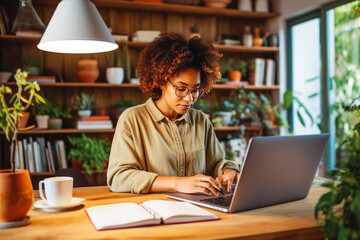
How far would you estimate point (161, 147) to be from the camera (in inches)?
69.9

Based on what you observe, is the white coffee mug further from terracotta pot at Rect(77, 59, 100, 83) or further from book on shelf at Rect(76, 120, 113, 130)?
terracotta pot at Rect(77, 59, 100, 83)

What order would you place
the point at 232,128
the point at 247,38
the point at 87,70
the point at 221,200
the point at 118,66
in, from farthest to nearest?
the point at 247,38
the point at 232,128
the point at 118,66
the point at 87,70
the point at 221,200

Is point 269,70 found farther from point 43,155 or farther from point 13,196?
point 13,196

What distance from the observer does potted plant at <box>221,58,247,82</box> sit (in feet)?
12.9

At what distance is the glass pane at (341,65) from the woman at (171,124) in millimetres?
1785

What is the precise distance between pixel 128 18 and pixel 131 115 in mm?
2306

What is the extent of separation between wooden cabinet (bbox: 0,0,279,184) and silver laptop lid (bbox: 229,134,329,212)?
2.41 meters

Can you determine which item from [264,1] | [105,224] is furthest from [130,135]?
[264,1]

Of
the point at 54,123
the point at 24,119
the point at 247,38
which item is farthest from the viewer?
the point at 247,38

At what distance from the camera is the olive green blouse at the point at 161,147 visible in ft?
5.41

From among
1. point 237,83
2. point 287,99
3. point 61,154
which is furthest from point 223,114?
point 61,154

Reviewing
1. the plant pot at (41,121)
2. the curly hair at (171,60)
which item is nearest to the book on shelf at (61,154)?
the plant pot at (41,121)

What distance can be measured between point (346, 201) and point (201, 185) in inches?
22.5

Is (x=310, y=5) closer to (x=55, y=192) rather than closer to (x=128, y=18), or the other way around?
(x=128, y=18)
